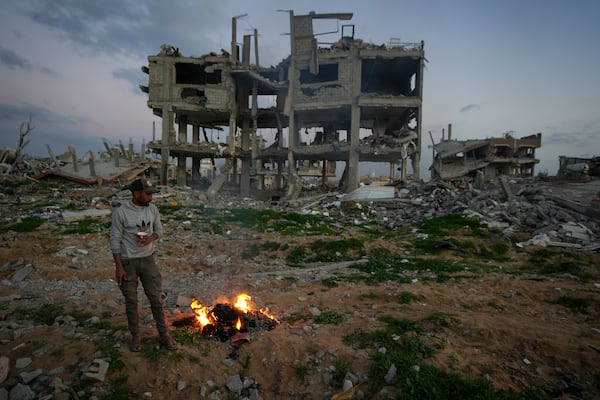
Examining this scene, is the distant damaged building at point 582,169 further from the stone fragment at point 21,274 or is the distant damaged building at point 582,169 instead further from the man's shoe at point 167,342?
the stone fragment at point 21,274

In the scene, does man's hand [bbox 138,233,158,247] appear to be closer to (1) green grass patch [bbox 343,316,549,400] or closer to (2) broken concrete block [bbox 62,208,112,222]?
(1) green grass patch [bbox 343,316,549,400]

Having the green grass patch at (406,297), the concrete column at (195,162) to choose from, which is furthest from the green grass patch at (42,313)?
the concrete column at (195,162)

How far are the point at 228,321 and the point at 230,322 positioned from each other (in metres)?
0.03

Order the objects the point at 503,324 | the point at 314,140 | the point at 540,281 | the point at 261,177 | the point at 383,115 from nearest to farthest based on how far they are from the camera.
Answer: the point at 503,324 → the point at 540,281 → the point at 383,115 → the point at 314,140 → the point at 261,177

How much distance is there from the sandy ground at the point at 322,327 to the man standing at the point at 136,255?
33cm

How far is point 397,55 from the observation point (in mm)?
20031

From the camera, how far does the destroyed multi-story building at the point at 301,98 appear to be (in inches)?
813

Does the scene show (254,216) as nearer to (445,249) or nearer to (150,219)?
(445,249)

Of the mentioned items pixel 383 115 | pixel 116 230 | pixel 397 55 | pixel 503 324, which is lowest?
pixel 503 324

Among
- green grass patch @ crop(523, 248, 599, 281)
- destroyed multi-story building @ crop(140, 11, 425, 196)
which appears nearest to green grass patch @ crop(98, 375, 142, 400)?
green grass patch @ crop(523, 248, 599, 281)

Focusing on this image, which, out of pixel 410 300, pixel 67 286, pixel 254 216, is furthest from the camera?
pixel 254 216

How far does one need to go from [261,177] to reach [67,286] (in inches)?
1168

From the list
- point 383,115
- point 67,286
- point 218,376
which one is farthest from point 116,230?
point 383,115

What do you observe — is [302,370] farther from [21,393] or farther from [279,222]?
[279,222]
